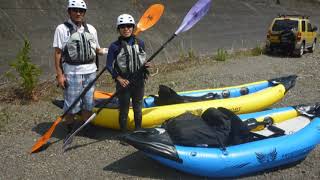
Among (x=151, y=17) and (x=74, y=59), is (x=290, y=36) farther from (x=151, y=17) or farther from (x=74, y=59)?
(x=74, y=59)

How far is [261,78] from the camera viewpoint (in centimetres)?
931

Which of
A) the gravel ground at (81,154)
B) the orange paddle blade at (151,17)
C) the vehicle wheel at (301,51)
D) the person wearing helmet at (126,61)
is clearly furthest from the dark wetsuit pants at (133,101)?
the vehicle wheel at (301,51)

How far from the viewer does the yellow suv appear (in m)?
12.9

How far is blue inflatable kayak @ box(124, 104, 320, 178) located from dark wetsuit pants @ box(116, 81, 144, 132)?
76 centimetres

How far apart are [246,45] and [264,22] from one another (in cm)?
677

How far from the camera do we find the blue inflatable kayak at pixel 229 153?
3.99 m

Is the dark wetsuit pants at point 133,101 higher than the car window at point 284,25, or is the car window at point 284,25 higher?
the car window at point 284,25

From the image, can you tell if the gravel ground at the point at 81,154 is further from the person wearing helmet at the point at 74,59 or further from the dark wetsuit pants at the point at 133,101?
the person wearing helmet at the point at 74,59

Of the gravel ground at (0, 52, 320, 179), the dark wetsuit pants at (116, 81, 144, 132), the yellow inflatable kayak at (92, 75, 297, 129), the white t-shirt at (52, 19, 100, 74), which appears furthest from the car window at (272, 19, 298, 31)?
the white t-shirt at (52, 19, 100, 74)

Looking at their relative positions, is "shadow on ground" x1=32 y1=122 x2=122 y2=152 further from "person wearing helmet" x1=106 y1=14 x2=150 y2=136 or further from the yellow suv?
the yellow suv

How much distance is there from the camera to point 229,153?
4051mm

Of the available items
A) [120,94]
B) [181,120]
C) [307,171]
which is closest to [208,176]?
[181,120]

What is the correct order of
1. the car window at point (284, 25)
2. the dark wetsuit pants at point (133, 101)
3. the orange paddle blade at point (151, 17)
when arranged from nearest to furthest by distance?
the dark wetsuit pants at point (133, 101) < the orange paddle blade at point (151, 17) < the car window at point (284, 25)

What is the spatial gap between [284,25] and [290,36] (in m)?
0.53
